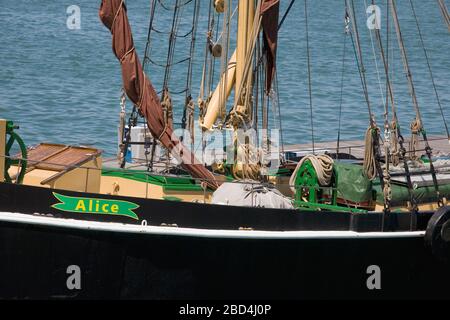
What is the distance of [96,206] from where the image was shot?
17297 millimetres

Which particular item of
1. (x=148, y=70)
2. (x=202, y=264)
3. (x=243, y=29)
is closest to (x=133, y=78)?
(x=243, y=29)

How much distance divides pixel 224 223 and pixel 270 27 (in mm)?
4295

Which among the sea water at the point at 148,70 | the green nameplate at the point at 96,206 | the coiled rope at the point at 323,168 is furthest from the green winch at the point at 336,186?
the sea water at the point at 148,70

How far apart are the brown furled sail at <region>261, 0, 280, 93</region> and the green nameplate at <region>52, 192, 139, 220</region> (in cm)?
A: 451

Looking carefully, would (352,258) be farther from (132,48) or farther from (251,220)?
(132,48)

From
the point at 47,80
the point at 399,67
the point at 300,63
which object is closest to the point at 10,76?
the point at 47,80

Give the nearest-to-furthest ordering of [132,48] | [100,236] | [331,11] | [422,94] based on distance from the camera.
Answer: [100,236] → [132,48] → [422,94] → [331,11]

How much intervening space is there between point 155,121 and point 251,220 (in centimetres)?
273

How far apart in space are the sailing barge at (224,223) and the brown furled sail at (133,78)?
0.07 feet

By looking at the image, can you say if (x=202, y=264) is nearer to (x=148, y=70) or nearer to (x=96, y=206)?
(x=96, y=206)

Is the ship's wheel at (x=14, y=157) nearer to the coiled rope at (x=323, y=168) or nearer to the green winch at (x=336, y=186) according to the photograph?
the coiled rope at (x=323, y=168)

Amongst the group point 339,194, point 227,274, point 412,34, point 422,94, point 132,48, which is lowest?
point 227,274

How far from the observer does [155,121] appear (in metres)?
19.1

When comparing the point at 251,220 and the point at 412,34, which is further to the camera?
the point at 412,34
